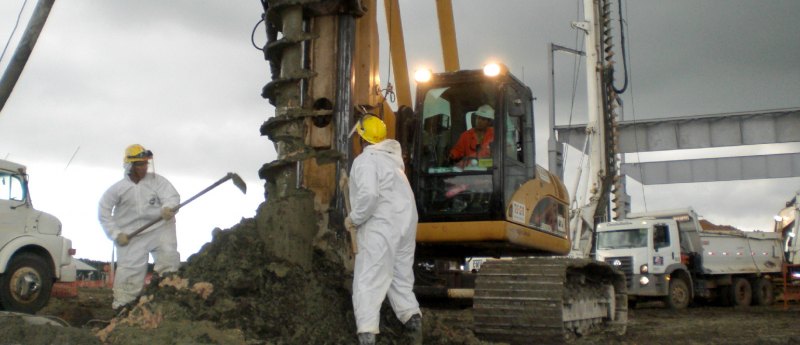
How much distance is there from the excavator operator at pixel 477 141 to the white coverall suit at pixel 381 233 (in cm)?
197

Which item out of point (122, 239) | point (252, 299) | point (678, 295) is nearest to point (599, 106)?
point (678, 295)

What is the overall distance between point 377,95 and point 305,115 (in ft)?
2.78

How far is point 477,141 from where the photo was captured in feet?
27.2

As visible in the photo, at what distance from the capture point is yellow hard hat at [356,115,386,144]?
6352 millimetres

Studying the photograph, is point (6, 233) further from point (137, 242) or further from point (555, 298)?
point (555, 298)

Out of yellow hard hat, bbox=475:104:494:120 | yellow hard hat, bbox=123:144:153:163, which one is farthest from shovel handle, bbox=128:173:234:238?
yellow hard hat, bbox=475:104:494:120

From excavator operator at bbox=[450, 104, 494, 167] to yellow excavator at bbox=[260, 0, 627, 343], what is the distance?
0.10 ft

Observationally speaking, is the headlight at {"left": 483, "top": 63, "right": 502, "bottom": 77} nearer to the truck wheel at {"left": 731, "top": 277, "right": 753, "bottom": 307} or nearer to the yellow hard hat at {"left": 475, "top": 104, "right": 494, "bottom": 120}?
the yellow hard hat at {"left": 475, "top": 104, "right": 494, "bottom": 120}

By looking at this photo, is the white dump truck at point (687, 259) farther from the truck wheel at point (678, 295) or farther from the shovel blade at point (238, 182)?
the shovel blade at point (238, 182)

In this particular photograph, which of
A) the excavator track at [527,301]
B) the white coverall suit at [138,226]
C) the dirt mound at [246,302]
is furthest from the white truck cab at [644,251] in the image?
the dirt mound at [246,302]

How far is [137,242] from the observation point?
752 cm

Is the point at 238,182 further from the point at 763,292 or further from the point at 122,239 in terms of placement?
the point at 763,292

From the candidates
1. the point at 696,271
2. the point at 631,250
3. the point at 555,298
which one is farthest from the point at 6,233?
the point at 696,271

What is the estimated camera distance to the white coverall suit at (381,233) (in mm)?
5828
